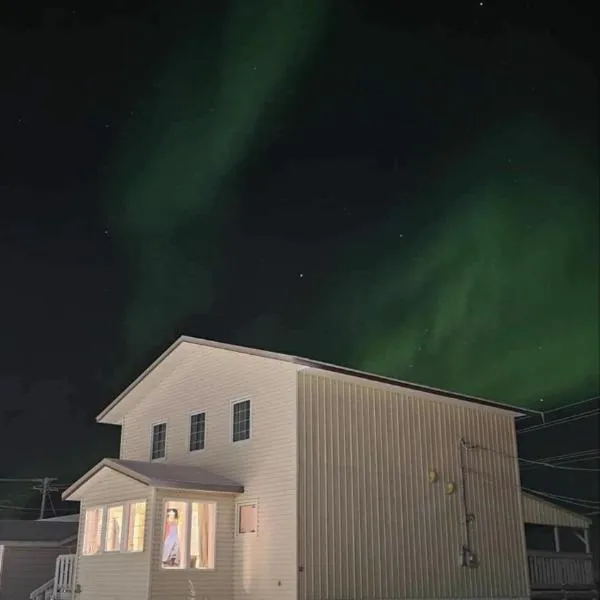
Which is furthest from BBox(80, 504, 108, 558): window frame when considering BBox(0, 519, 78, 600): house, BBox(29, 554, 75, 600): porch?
BBox(0, 519, 78, 600): house

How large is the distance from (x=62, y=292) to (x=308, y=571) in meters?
14.5

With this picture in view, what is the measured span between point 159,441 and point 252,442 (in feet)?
13.8

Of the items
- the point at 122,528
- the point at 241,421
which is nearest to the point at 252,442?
the point at 241,421

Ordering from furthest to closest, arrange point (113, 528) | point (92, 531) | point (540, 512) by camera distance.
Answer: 1. point (540, 512)
2. point (92, 531)
3. point (113, 528)

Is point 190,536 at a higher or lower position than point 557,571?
higher

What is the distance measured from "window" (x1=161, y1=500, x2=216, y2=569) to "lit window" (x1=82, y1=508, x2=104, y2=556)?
214 cm

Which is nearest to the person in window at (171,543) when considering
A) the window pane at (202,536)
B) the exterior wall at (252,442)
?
the window pane at (202,536)

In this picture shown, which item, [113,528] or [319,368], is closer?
[319,368]

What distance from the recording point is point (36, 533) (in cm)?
2089

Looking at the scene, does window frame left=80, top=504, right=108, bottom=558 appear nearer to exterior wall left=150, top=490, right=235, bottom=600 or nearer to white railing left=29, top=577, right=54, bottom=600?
exterior wall left=150, top=490, right=235, bottom=600

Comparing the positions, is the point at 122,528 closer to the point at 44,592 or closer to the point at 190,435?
the point at 190,435

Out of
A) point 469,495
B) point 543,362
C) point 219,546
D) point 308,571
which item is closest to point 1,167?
point 219,546

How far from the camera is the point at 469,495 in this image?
17734 millimetres

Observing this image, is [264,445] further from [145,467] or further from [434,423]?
[434,423]
